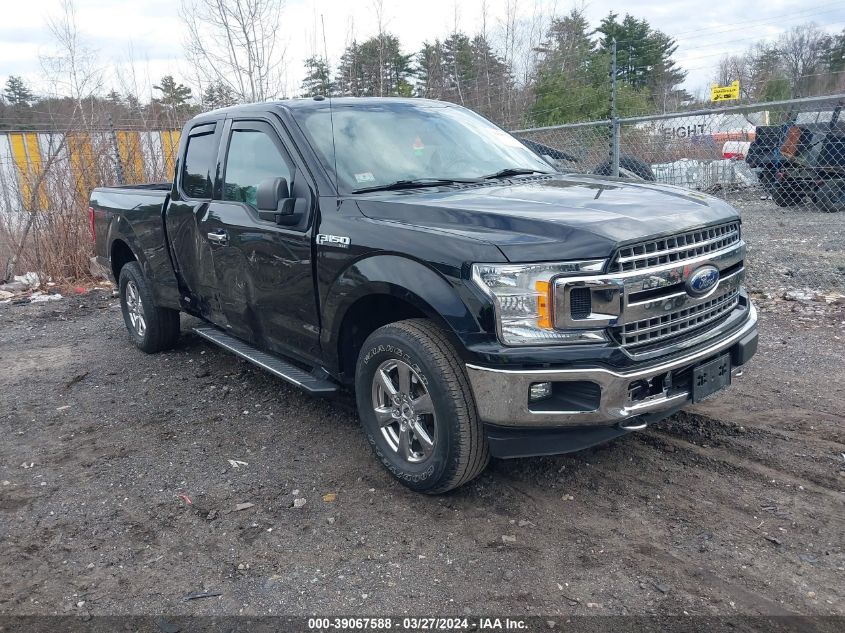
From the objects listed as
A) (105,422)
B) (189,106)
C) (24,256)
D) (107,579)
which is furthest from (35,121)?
(107,579)

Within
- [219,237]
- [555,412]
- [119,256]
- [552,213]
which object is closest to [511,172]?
[552,213]

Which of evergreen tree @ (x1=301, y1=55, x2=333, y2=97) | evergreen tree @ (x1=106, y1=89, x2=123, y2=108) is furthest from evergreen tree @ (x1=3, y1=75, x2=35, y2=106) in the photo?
evergreen tree @ (x1=301, y1=55, x2=333, y2=97)

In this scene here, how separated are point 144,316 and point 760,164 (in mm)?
9009

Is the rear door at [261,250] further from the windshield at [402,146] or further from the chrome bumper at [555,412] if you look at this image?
the chrome bumper at [555,412]

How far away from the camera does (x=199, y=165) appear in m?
5.11

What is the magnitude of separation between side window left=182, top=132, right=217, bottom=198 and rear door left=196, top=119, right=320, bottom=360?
7.3 inches

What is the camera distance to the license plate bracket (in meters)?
3.26

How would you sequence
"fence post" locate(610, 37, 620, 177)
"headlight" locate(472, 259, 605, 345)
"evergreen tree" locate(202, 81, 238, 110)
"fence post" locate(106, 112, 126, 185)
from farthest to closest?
"evergreen tree" locate(202, 81, 238, 110), "fence post" locate(106, 112, 126, 185), "fence post" locate(610, 37, 620, 177), "headlight" locate(472, 259, 605, 345)

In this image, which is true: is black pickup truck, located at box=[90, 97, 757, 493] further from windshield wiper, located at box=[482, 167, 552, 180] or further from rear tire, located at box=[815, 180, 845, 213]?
rear tire, located at box=[815, 180, 845, 213]

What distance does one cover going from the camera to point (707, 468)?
370 cm

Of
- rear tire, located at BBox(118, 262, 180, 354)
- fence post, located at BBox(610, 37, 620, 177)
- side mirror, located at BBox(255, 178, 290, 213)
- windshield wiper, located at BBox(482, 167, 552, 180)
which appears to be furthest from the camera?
fence post, located at BBox(610, 37, 620, 177)

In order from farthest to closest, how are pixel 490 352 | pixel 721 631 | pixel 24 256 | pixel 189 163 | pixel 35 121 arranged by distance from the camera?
pixel 35 121 < pixel 24 256 < pixel 189 163 < pixel 490 352 < pixel 721 631

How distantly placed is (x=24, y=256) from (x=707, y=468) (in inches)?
391

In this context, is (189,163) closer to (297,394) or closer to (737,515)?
(297,394)
